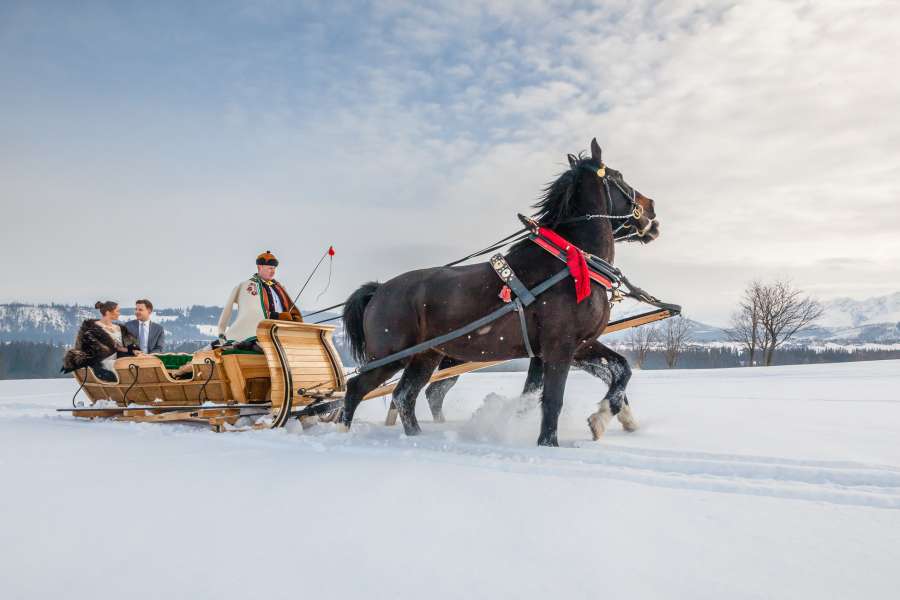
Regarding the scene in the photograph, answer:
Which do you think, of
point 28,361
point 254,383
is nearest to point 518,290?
point 254,383

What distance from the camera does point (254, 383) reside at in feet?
21.3

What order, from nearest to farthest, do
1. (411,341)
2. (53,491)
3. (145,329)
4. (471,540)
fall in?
(471,540) → (53,491) → (411,341) → (145,329)

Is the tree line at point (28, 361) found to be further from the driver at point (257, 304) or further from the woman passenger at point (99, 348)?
the driver at point (257, 304)

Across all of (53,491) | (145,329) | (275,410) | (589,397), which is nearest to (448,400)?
(589,397)

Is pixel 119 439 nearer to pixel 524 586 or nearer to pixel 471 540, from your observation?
pixel 471 540

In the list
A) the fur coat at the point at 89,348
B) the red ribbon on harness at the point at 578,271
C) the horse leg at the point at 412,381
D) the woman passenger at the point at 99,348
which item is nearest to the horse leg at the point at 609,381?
the red ribbon on harness at the point at 578,271

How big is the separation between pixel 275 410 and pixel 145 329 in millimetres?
3655

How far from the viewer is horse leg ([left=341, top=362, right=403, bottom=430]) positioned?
19.0ft

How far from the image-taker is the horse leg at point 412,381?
5969 millimetres

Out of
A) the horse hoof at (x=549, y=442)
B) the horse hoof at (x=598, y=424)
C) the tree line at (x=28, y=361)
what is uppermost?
the horse hoof at (x=598, y=424)

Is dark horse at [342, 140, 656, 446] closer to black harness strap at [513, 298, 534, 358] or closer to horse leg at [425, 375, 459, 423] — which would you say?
black harness strap at [513, 298, 534, 358]

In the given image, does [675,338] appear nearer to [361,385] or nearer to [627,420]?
[627,420]

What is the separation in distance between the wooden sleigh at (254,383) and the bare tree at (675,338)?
129ft

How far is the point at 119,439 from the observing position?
531 centimetres
